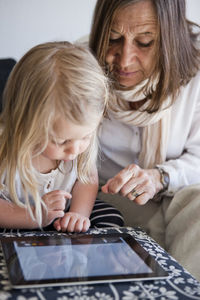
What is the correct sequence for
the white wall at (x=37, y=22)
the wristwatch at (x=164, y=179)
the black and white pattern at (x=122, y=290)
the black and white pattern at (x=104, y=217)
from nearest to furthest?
the black and white pattern at (x=122, y=290) < the black and white pattern at (x=104, y=217) < the wristwatch at (x=164, y=179) < the white wall at (x=37, y=22)

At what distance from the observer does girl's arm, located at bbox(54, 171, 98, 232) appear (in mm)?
1044

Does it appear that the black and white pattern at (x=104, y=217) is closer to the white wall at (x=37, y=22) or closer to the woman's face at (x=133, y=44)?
the woman's face at (x=133, y=44)

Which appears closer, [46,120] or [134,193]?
[46,120]

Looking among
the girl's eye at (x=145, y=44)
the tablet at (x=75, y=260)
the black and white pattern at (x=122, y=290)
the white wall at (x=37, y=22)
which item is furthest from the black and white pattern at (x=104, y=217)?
the white wall at (x=37, y=22)

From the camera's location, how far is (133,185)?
44.9 inches

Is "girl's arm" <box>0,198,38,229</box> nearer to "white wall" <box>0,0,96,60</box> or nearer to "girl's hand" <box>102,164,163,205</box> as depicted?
"girl's hand" <box>102,164,163,205</box>

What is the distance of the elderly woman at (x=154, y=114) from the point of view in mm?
1160

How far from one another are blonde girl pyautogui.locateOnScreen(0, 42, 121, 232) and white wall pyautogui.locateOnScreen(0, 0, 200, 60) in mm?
799

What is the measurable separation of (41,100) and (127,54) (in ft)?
1.08

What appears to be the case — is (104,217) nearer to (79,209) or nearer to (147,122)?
(79,209)

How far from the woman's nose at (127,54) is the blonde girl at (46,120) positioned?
174 mm

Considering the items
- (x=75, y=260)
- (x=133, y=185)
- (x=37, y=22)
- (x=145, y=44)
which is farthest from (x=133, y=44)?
(x=37, y=22)

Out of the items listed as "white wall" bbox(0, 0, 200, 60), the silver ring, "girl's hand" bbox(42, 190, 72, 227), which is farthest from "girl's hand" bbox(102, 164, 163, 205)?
"white wall" bbox(0, 0, 200, 60)

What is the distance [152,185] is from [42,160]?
273 millimetres
